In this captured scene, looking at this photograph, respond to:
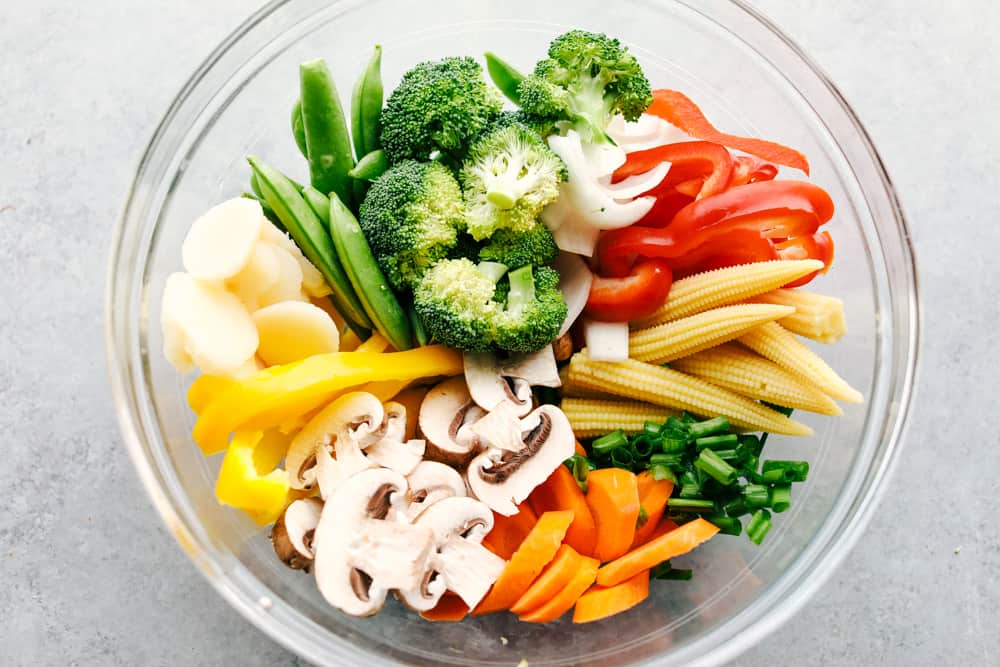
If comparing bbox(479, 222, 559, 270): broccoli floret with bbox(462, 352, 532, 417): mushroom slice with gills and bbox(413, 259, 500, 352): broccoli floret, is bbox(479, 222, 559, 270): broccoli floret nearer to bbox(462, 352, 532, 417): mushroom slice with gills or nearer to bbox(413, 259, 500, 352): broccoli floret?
bbox(413, 259, 500, 352): broccoli floret

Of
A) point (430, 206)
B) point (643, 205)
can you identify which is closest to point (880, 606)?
point (643, 205)

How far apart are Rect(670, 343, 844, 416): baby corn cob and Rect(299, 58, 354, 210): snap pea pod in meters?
1.00

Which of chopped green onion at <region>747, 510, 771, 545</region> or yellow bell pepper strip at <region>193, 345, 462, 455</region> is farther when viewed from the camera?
chopped green onion at <region>747, 510, 771, 545</region>

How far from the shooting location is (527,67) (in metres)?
2.45

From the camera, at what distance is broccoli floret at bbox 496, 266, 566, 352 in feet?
6.35

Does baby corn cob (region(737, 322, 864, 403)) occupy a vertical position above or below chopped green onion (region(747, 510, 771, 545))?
above

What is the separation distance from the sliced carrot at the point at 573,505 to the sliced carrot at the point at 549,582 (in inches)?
3.1

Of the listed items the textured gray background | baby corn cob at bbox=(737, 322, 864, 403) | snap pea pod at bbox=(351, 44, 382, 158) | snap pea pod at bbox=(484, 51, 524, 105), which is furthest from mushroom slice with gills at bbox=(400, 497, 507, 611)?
snap pea pod at bbox=(484, 51, 524, 105)

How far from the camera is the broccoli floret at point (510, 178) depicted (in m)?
1.92

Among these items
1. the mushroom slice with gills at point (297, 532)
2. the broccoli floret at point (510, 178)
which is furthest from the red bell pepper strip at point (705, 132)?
the mushroom slice with gills at point (297, 532)

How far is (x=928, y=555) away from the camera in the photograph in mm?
2367

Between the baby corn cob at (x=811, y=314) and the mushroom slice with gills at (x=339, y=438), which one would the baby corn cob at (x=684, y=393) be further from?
the mushroom slice with gills at (x=339, y=438)

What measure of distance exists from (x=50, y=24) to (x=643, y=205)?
6.00ft

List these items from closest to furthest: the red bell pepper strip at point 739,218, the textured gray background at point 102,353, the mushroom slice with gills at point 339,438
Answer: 1. the mushroom slice with gills at point 339,438
2. the red bell pepper strip at point 739,218
3. the textured gray background at point 102,353
